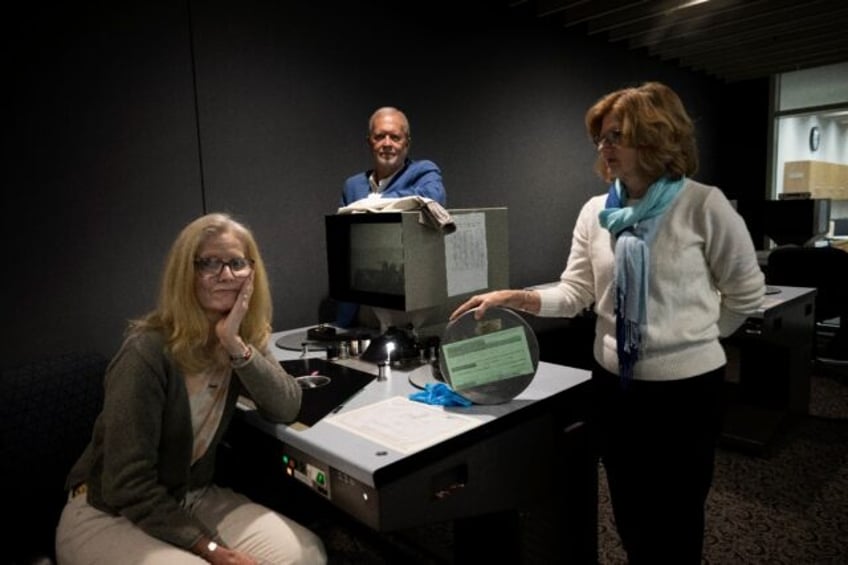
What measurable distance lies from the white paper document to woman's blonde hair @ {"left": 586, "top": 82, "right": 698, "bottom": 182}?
716 mm

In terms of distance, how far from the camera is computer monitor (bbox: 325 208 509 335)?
158cm

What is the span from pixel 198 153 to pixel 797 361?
3011 mm

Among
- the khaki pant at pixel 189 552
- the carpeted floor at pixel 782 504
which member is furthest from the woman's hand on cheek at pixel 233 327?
the carpeted floor at pixel 782 504

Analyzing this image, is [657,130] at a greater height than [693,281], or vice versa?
[657,130]

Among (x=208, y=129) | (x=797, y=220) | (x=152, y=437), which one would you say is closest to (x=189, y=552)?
(x=152, y=437)

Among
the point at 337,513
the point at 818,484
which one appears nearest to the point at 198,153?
the point at 337,513

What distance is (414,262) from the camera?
157 cm

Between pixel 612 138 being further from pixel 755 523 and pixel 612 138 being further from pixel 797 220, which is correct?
pixel 797 220

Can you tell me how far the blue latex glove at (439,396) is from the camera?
129 cm

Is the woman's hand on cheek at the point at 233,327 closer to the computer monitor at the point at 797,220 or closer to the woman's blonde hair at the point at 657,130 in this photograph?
the woman's blonde hair at the point at 657,130

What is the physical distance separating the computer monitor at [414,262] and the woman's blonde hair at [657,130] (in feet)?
1.73

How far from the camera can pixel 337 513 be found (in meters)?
2.25

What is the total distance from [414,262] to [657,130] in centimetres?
69

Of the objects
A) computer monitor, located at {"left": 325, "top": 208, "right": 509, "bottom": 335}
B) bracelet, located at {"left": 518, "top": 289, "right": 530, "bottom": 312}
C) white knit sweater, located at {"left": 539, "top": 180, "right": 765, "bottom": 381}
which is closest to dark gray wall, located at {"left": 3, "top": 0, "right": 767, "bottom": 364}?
computer monitor, located at {"left": 325, "top": 208, "right": 509, "bottom": 335}
